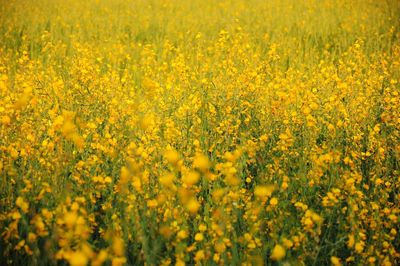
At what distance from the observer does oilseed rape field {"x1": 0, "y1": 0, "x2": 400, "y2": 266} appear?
1.75 meters

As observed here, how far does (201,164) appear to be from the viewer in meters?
1.68

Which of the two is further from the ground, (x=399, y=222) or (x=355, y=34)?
(x=355, y=34)

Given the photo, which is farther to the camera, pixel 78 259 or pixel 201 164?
pixel 201 164

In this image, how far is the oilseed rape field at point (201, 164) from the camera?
5.73 feet

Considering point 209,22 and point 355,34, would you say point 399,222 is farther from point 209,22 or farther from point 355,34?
point 209,22

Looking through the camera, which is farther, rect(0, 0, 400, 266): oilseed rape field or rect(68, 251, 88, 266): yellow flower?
rect(0, 0, 400, 266): oilseed rape field

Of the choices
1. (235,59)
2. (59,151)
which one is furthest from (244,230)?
(235,59)

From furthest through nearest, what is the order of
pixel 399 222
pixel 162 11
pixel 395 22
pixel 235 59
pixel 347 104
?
1. pixel 162 11
2. pixel 395 22
3. pixel 235 59
4. pixel 347 104
5. pixel 399 222

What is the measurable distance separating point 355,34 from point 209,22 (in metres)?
2.67

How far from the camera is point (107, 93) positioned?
332cm

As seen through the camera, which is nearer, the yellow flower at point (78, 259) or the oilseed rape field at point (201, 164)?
the yellow flower at point (78, 259)

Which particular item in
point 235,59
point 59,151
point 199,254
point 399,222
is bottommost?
point 399,222

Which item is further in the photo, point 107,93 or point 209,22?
point 209,22

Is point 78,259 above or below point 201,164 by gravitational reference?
below
